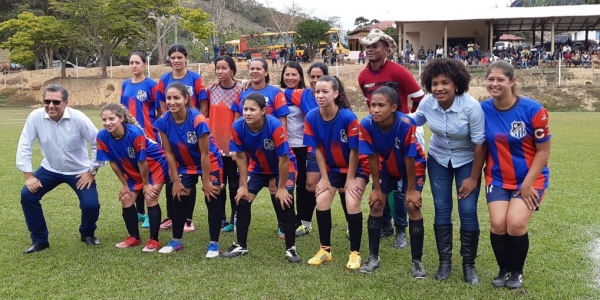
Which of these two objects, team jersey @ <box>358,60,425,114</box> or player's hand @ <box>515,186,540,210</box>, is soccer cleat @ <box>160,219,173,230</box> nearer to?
team jersey @ <box>358,60,425,114</box>

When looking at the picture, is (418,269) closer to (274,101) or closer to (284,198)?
(284,198)

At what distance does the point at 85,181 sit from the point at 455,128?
12.5 feet

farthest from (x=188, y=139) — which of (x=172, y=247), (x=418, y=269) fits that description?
(x=418, y=269)

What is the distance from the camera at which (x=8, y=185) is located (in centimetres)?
936

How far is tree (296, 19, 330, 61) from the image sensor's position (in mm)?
42938

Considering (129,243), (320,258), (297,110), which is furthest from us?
(297,110)

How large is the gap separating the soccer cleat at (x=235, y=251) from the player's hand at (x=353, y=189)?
1258mm

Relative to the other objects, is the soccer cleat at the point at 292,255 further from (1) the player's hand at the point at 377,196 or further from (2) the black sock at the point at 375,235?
(1) the player's hand at the point at 377,196

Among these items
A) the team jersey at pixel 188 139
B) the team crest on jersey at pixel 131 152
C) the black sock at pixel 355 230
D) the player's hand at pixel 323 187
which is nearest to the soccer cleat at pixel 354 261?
the black sock at pixel 355 230

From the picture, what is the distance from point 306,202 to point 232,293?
1977 millimetres

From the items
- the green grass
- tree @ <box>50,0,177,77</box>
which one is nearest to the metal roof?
tree @ <box>50,0,177,77</box>

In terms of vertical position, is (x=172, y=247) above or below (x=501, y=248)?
below

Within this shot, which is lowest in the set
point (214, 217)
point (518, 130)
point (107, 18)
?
point (214, 217)

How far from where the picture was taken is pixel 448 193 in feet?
15.6
